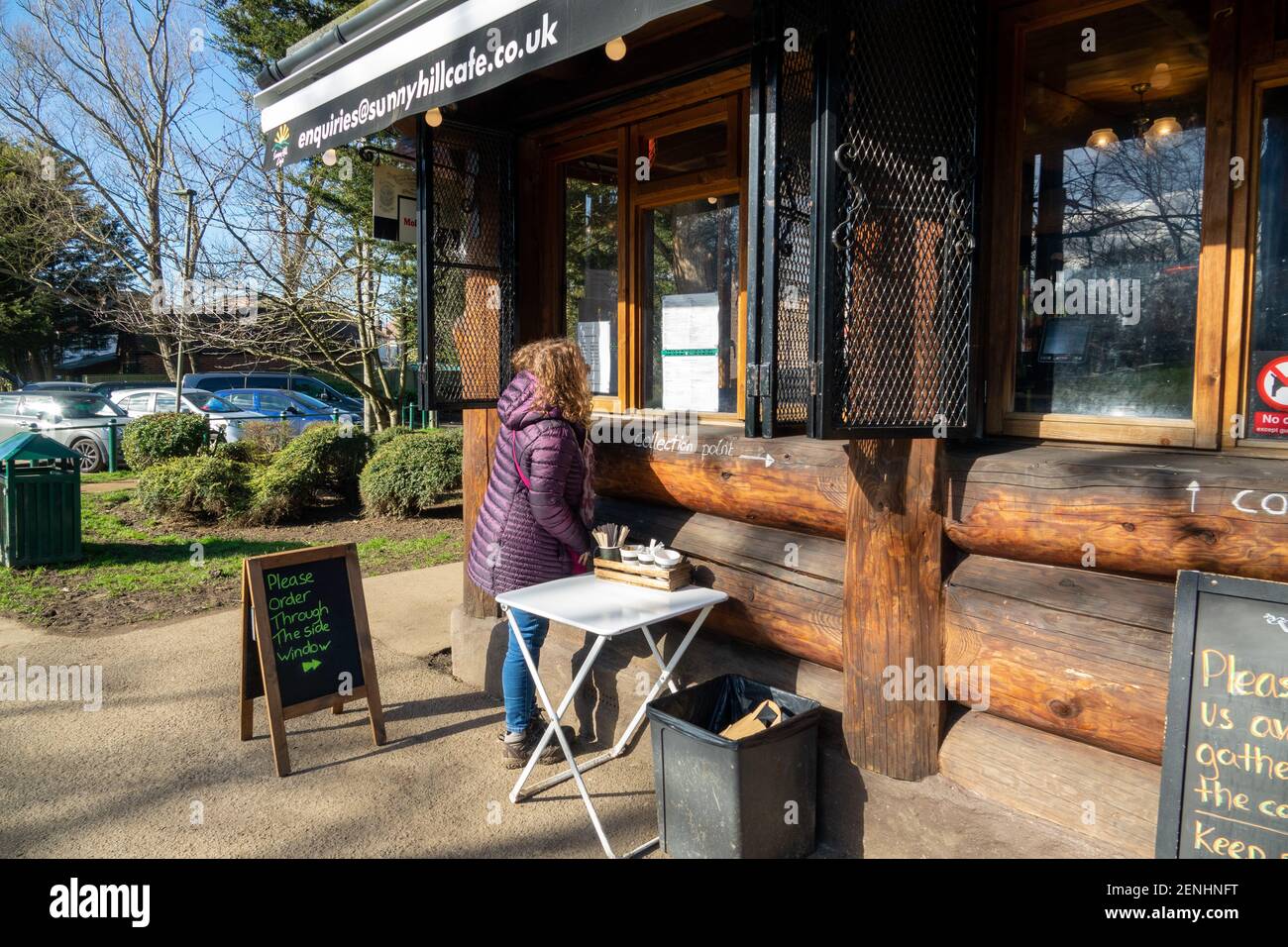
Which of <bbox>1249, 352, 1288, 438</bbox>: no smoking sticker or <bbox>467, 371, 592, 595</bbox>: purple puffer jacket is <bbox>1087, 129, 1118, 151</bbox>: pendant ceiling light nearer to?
<bbox>1249, 352, 1288, 438</bbox>: no smoking sticker

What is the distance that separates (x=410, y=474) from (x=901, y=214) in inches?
312

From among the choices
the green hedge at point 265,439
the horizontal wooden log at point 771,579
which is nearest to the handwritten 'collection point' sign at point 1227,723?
the horizontal wooden log at point 771,579

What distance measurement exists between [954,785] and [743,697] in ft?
2.92

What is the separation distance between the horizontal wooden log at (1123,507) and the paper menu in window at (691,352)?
159cm

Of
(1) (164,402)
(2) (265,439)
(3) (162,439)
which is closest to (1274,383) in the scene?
(2) (265,439)

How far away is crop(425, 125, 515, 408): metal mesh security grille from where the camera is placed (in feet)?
16.5

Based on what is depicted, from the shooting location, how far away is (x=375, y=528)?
9836 millimetres

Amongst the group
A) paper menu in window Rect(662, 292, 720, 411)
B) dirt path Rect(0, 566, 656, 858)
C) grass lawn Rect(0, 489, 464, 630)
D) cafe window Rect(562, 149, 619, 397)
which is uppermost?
cafe window Rect(562, 149, 619, 397)

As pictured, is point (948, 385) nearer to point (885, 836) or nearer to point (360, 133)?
point (885, 836)

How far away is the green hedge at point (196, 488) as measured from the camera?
9.83 m

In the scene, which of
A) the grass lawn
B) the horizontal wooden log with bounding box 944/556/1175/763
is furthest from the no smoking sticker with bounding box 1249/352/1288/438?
the grass lawn

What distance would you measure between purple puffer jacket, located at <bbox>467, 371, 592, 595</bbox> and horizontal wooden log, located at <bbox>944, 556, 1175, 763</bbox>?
1711 millimetres

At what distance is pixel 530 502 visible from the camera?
4.04m

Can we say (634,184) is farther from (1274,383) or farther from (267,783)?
(267,783)
